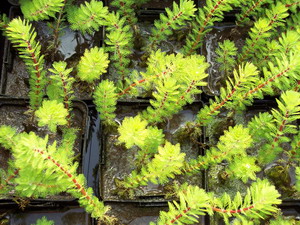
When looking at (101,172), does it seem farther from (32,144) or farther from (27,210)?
(32,144)

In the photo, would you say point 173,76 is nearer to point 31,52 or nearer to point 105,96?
point 105,96

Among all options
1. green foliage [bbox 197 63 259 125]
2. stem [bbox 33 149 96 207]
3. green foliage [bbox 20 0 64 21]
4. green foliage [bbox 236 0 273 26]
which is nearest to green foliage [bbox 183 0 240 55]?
green foliage [bbox 236 0 273 26]

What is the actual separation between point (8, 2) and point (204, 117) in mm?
1878

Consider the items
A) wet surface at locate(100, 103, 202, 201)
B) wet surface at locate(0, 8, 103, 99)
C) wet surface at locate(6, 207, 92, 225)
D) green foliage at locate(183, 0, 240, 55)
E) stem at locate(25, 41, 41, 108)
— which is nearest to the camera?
stem at locate(25, 41, 41, 108)

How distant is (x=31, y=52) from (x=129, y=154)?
1017mm

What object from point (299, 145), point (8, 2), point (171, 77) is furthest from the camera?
point (8, 2)

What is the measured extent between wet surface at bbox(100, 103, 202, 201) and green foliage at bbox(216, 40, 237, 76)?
361 mm

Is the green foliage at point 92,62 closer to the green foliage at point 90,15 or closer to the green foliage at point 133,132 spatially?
the green foliage at point 90,15

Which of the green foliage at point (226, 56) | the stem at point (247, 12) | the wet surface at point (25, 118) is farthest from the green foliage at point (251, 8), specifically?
the wet surface at point (25, 118)

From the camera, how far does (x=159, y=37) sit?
2.48 metres

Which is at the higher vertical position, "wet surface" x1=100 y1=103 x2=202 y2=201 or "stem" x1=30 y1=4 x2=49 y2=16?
"stem" x1=30 y1=4 x2=49 y2=16

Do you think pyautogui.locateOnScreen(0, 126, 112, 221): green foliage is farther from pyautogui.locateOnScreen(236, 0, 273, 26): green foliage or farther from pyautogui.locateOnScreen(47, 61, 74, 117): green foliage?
pyautogui.locateOnScreen(236, 0, 273, 26): green foliage

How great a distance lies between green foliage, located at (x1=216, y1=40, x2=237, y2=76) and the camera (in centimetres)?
243

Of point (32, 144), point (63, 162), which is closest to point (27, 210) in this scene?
point (63, 162)
